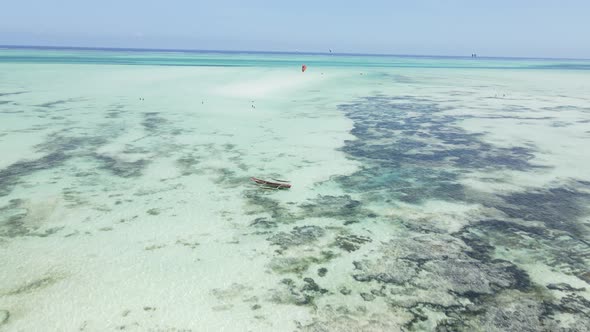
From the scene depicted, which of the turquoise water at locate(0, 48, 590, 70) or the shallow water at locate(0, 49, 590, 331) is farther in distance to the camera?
the turquoise water at locate(0, 48, 590, 70)

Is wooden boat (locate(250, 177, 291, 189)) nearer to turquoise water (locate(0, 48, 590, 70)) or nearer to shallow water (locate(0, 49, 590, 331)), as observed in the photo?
shallow water (locate(0, 49, 590, 331))

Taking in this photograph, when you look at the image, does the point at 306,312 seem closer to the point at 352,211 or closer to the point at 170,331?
the point at 170,331

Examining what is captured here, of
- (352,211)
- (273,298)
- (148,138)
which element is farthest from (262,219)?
(148,138)

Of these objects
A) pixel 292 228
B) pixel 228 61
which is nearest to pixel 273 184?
pixel 292 228

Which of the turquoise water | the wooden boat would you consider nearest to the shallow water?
the wooden boat

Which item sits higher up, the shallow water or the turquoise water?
the turquoise water

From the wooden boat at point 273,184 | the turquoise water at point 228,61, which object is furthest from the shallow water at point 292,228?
the turquoise water at point 228,61

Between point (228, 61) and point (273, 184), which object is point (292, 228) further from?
point (228, 61)

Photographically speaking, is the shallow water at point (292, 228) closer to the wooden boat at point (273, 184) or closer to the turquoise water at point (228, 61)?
the wooden boat at point (273, 184)
